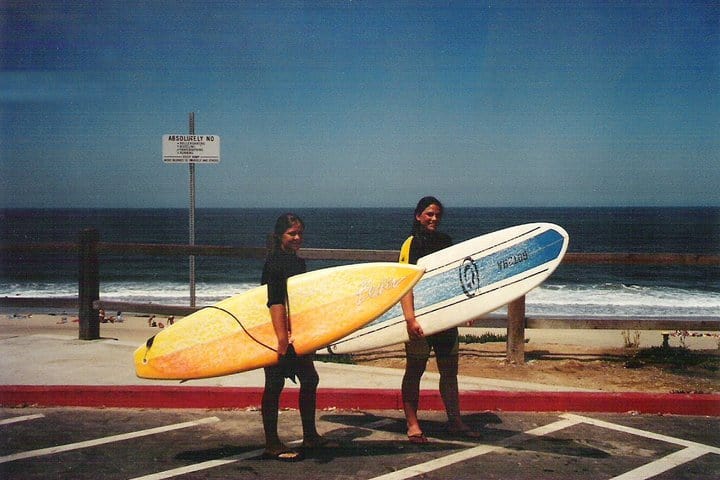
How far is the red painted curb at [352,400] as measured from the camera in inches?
208

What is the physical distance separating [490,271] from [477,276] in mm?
109

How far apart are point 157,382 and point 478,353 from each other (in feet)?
11.6

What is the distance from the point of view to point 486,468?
13.0 ft

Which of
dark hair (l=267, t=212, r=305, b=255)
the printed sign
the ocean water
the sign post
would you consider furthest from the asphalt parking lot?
the ocean water

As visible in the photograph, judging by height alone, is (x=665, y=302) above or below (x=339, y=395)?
below

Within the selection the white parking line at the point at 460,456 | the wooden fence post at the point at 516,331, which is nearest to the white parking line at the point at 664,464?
the white parking line at the point at 460,456

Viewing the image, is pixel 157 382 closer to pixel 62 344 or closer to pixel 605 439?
pixel 62 344

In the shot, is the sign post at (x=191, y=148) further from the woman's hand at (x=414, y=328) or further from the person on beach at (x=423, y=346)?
the woman's hand at (x=414, y=328)

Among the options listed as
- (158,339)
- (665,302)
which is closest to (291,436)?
(158,339)

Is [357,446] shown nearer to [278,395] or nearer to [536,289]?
[278,395]

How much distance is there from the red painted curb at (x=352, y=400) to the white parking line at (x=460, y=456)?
394 millimetres

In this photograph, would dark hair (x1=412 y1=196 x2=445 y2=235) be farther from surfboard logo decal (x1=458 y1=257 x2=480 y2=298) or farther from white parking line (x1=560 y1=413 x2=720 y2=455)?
white parking line (x1=560 y1=413 x2=720 y2=455)

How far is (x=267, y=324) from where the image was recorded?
413 centimetres

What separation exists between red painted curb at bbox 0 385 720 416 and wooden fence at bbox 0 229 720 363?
1.22 m
